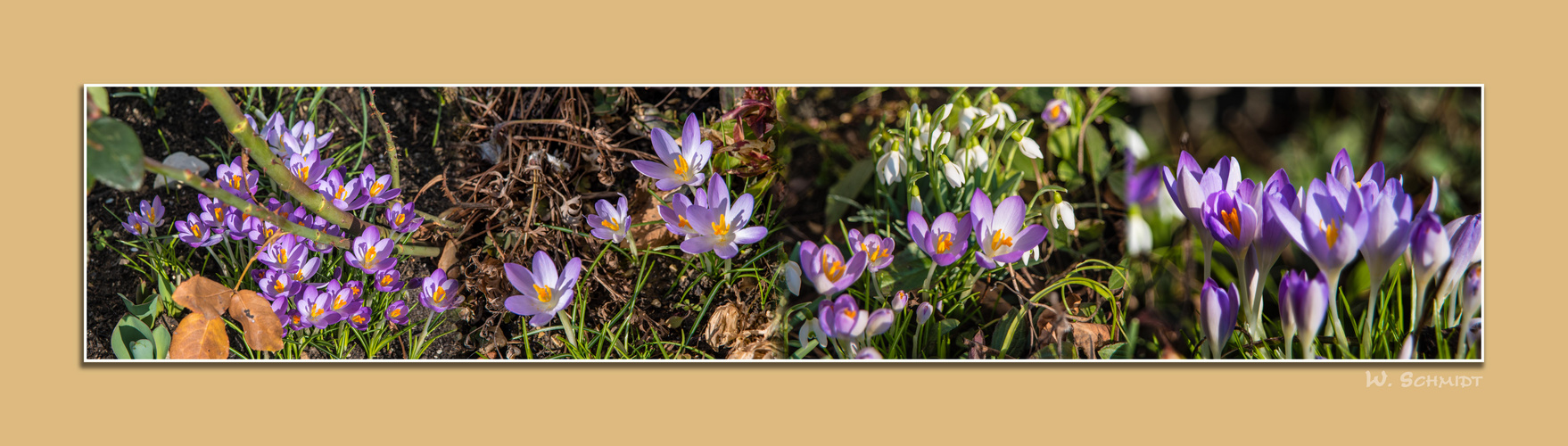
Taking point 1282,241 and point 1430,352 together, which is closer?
point 1282,241

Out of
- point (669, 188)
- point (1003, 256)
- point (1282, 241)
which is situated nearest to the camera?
point (1282, 241)

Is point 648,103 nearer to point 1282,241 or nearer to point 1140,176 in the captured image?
point 1140,176

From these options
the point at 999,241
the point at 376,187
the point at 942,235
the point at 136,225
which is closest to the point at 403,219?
the point at 376,187

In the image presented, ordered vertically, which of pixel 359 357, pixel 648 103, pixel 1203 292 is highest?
pixel 648 103

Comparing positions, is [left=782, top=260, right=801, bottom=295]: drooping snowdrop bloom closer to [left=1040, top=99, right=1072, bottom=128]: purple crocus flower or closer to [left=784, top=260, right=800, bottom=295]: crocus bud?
[left=784, top=260, right=800, bottom=295]: crocus bud

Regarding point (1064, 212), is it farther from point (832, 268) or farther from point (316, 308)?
point (316, 308)

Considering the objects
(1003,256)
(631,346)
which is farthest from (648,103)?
(1003,256)

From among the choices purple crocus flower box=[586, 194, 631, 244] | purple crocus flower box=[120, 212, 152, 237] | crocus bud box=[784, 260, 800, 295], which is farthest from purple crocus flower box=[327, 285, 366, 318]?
crocus bud box=[784, 260, 800, 295]
